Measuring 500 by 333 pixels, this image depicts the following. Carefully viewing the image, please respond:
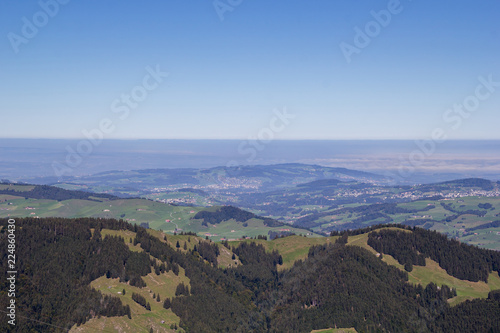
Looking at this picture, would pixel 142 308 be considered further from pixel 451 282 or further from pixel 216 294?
pixel 451 282

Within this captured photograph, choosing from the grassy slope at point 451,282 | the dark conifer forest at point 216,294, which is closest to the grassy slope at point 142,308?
the dark conifer forest at point 216,294

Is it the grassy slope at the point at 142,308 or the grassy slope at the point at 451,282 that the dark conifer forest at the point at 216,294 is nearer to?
the grassy slope at the point at 142,308

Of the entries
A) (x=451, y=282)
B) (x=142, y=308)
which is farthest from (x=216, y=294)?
(x=451, y=282)

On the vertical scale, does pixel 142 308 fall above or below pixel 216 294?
above

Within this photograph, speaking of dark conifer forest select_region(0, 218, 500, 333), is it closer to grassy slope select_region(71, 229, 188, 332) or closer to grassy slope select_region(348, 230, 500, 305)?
grassy slope select_region(71, 229, 188, 332)

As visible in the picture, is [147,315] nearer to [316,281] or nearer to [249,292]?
[249,292]

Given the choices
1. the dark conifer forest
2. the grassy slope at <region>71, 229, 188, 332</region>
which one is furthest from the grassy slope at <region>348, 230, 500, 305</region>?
the grassy slope at <region>71, 229, 188, 332</region>

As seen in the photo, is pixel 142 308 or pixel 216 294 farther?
pixel 216 294

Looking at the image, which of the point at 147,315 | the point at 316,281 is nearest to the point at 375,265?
the point at 316,281

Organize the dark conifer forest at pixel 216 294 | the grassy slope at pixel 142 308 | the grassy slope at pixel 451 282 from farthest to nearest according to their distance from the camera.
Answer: the grassy slope at pixel 451 282 < the dark conifer forest at pixel 216 294 < the grassy slope at pixel 142 308
